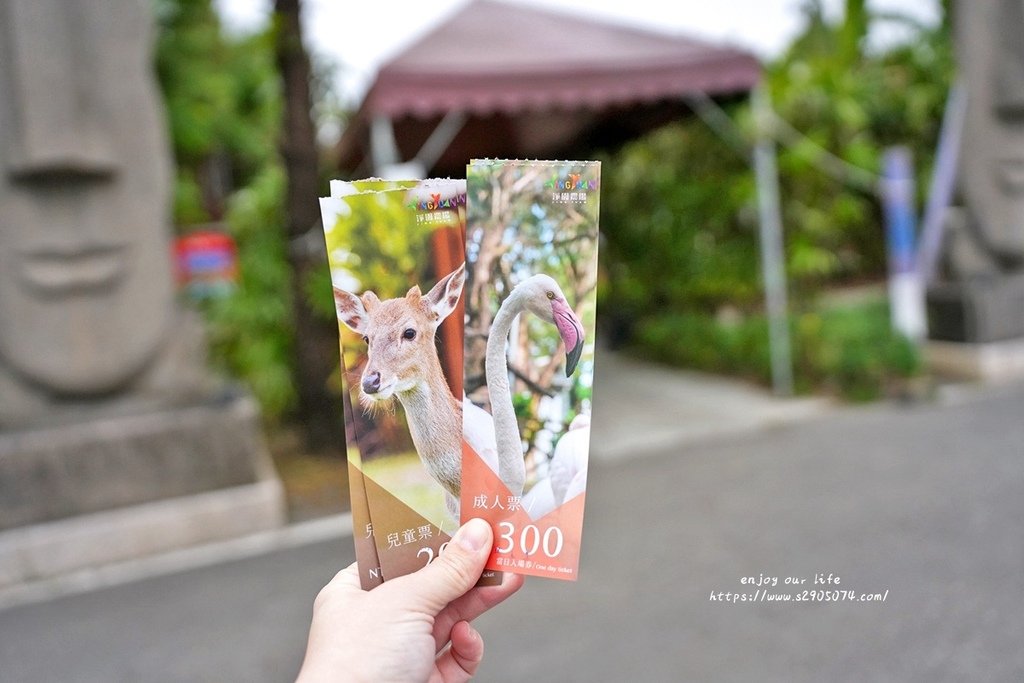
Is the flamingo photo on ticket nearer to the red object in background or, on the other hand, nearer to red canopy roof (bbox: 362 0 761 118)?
red canopy roof (bbox: 362 0 761 118)

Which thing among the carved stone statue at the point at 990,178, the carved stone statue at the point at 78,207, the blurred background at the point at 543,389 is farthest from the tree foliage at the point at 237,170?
the carved stone statue at the point at 990,178

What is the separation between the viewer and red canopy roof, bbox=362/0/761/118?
5680mm

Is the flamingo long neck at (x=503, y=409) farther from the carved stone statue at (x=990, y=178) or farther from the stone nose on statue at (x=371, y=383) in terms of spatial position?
the carved stone statue at (x=990, y=178)

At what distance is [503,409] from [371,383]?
17cm

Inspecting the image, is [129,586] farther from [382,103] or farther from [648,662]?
[382,103]

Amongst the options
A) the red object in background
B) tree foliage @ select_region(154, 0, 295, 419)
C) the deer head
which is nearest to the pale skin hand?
the deer head

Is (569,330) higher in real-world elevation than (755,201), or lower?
higher

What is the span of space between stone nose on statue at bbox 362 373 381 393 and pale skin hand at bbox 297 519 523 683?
0.21 m

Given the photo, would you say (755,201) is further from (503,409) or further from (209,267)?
(503,409)

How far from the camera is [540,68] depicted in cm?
606

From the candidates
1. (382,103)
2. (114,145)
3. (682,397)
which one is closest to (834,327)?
(682,397)

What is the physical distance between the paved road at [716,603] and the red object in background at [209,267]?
123 inches

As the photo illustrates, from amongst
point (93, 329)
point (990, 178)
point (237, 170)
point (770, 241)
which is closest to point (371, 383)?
point (93, 329)

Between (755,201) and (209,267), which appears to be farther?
(755,201)
